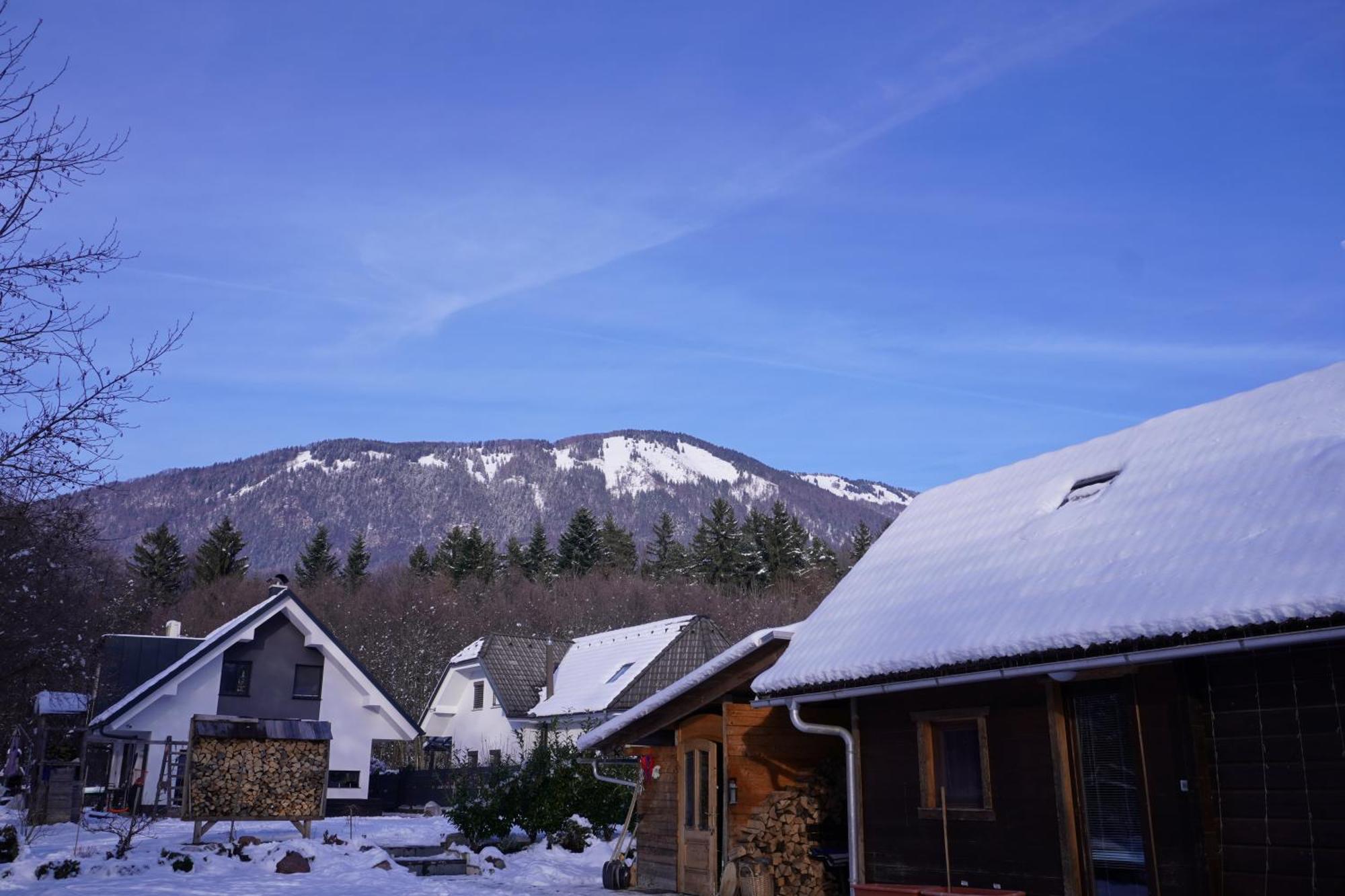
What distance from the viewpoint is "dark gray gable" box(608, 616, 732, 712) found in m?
38.3

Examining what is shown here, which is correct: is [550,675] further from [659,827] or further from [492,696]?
[659,827]

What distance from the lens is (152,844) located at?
20734 millimetres

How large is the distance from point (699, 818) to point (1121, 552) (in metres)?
9.05

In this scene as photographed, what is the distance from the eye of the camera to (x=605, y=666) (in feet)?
141

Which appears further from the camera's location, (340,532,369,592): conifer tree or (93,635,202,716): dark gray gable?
(340,532,369,592): conifer tree

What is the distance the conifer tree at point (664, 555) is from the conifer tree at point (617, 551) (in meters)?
1.22

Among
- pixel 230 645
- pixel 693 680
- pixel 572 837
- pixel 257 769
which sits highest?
pixel 230 645

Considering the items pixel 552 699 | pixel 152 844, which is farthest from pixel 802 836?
pixel 552 699

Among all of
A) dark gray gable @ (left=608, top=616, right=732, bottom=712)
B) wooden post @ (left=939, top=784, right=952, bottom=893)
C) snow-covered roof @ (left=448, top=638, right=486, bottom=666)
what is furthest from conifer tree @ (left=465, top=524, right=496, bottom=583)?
wooden post @ (left=939, top=784, right=952, bottom=893)

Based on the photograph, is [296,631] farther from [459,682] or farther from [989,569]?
[989,569]

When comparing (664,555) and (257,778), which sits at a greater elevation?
(664,555)

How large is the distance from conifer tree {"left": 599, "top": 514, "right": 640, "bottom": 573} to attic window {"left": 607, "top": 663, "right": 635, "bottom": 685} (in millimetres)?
40214

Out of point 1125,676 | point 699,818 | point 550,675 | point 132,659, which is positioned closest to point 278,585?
point 132,659

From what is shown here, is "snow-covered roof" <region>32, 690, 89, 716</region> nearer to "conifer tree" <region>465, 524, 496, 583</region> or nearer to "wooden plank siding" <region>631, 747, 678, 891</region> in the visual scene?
"wooden plank siding" <region>631, 747, 678, 891</region>
